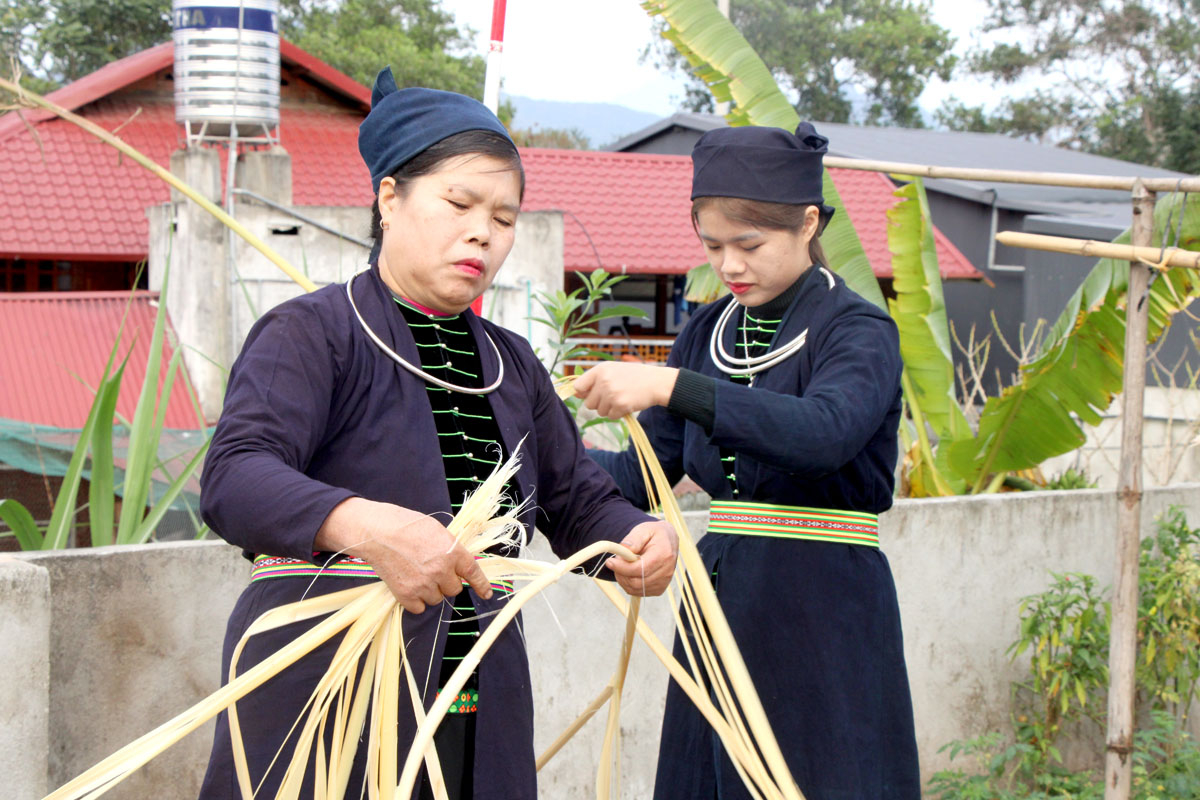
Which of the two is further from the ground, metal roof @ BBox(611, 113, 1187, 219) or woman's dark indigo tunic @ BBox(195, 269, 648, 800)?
metal roof @ BBox(611, 113, 1187, 219)

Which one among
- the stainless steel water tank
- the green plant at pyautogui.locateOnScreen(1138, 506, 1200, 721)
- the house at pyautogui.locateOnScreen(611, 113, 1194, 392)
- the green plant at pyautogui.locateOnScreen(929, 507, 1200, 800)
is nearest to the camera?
the green plant at pyautogui.locateOnScreen(929, 507, 1200, 800)

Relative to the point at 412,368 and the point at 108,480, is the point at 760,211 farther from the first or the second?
the point at 108,480

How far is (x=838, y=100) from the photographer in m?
34.0

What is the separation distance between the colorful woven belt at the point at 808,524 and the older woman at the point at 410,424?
0.54 m

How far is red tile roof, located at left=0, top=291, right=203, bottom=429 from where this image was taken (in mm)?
9188

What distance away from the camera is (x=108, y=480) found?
3.21 m

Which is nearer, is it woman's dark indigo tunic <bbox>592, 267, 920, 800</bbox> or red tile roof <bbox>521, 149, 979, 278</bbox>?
woman's dark indigo tunic <bbox>592, 267, 920, 800</bbox>

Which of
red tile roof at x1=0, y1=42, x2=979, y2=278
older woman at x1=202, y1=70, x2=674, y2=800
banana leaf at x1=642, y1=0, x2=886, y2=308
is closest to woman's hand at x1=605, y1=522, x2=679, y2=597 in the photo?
older woman at x1=202, y1=70, x2=674, y2=800

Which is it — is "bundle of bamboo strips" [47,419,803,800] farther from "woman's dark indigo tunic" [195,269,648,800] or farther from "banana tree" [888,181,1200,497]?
"banana tree" [888,181,1200,497]

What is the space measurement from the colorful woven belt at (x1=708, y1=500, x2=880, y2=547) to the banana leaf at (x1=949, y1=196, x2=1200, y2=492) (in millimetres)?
2090

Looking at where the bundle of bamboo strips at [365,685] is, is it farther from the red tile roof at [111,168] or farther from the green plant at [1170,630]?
the red tile roof at [111,168]

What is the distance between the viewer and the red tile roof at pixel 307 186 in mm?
13281

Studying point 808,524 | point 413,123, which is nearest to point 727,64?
point 808,524

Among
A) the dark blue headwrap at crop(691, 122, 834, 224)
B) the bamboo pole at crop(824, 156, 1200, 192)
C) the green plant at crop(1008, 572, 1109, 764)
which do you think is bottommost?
the green plant at crop(1008, 572, 1109, 764)
